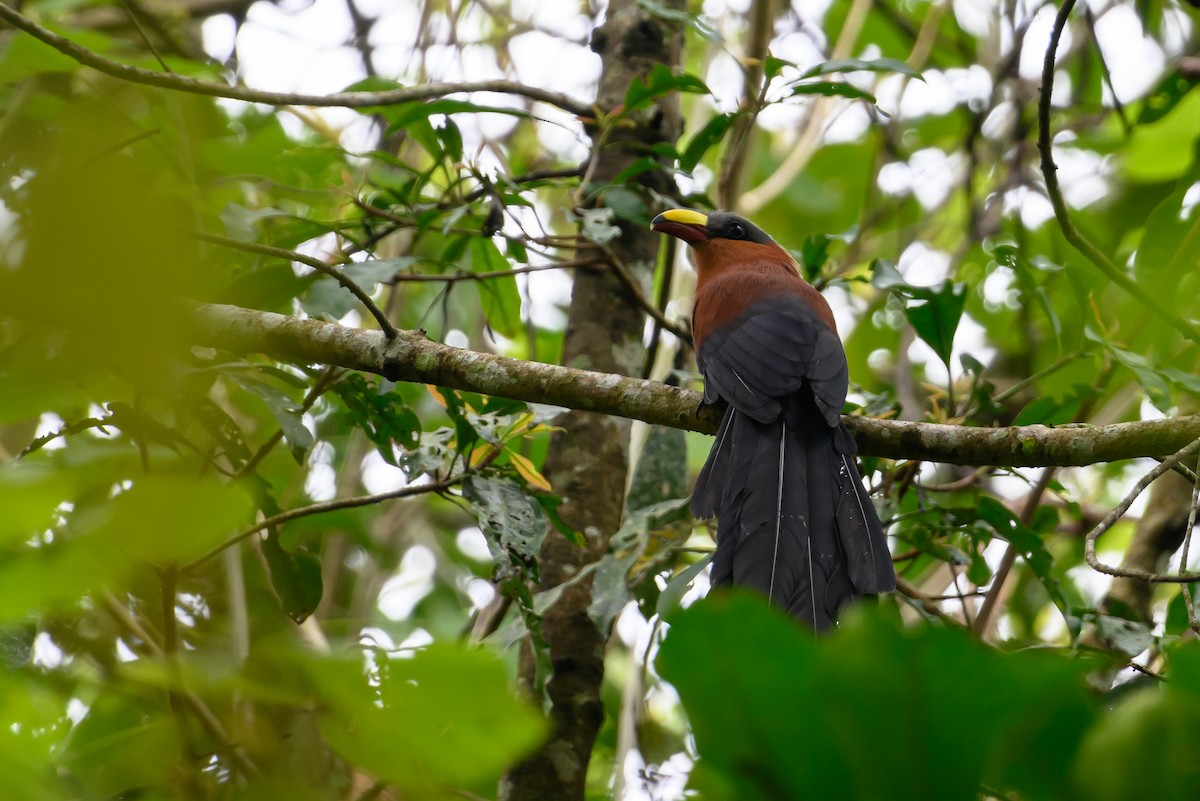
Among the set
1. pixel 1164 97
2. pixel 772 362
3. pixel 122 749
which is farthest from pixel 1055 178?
pixel 122 749

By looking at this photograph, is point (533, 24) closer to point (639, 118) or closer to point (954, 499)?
point (639, 118)

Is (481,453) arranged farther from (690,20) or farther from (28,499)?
(28,499)

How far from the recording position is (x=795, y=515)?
8.53 feet

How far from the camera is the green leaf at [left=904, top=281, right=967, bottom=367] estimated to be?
2850 mm

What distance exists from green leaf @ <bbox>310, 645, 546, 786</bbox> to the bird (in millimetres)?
1571

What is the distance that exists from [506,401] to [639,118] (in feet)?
4.42

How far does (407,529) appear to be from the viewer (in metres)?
4.78

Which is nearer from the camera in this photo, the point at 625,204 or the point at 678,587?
the point at 678,587

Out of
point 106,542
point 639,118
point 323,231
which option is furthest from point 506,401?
point 106,542

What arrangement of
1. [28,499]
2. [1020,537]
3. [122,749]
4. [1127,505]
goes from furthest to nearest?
1. [1020,537]
2. [1127,505]
3. [122,749]
4. [28,499]

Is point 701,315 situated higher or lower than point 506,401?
higher

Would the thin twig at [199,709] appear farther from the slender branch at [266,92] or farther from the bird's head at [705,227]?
the bird's head at [705,227]

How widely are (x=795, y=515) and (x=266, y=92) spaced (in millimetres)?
1705

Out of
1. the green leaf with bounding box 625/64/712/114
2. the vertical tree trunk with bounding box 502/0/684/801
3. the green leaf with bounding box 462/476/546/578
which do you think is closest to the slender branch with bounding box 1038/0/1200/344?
the green leaf with bounding box 625/64/712/114
